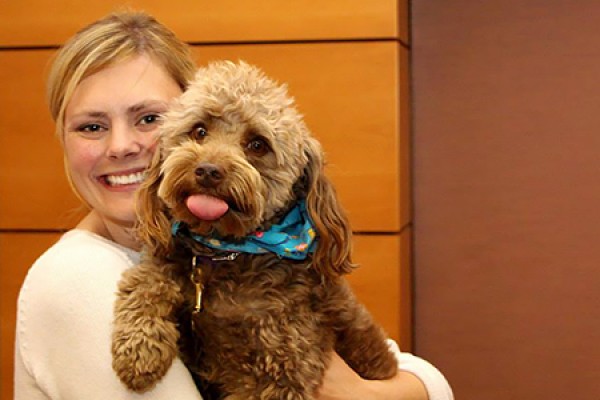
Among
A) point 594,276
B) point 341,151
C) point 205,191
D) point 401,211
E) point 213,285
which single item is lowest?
point 594,276

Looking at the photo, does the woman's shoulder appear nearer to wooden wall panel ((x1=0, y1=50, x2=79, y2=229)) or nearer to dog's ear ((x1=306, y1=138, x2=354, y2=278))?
dog's ear ((x1=306, y1=138, x2=354, y2=278))

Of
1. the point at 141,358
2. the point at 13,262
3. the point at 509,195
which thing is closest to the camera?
the point at 141,358

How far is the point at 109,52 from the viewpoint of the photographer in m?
1.51

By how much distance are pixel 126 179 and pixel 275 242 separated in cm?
39

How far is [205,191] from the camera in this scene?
4.01 feet

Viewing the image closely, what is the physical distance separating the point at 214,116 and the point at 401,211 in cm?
152

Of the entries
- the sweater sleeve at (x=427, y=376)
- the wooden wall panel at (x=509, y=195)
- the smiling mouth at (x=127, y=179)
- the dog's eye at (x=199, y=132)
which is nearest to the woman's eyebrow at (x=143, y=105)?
the smiling mouth at (x=127, y=179)

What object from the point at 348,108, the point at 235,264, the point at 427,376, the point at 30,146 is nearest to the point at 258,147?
the point at 235,264

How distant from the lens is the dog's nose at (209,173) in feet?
3.94

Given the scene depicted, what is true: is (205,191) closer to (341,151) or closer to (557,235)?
(341,151)

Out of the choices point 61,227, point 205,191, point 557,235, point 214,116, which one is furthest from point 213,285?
point 557,235

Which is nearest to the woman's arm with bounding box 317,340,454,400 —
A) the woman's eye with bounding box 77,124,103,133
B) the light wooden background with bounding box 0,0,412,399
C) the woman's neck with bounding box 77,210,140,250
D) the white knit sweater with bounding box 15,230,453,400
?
the white knit sweater with bounding box 15,230,453,400

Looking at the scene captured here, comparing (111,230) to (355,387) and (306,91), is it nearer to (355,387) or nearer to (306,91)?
(355,387)

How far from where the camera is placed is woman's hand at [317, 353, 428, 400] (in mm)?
1346
